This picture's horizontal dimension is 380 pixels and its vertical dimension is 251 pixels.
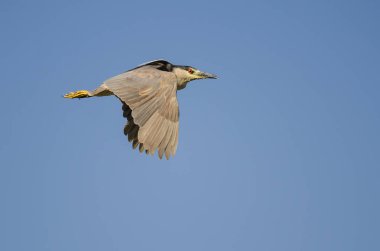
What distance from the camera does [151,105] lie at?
43.5 feet

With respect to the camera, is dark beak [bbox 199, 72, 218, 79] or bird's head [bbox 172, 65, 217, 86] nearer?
bird's head [bbox 172, 65, 217, 86]

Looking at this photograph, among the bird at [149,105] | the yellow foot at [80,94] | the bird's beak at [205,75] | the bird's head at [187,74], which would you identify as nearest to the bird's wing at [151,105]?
the bird at [149,105]

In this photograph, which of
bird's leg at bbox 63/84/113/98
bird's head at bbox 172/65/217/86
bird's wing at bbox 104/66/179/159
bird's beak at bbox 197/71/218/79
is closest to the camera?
bird's wing at bbox 104/66/179/159

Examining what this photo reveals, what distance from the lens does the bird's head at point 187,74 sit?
1652cm

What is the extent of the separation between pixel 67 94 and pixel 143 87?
10.8 feet

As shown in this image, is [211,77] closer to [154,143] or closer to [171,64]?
[171,64]

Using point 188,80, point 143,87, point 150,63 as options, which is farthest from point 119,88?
point 188,80

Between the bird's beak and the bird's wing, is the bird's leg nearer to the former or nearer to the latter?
the bird's wing

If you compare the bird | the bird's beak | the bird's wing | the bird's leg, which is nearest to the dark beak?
the bird's beak

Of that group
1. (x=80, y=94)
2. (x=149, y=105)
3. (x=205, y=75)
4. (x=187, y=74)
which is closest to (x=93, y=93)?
(x=80, y=94)

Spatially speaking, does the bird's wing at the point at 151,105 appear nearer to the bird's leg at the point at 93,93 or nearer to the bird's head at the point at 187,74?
the bird's leg at the point at 93,93

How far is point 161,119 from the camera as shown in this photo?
13.1m

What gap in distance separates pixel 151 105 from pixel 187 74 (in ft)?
12.4

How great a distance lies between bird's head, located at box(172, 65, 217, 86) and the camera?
16516mm
